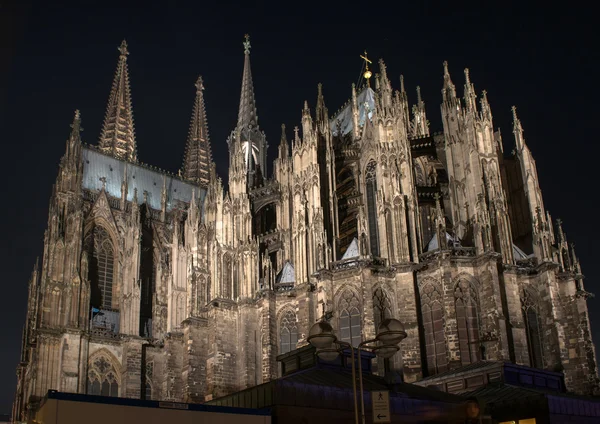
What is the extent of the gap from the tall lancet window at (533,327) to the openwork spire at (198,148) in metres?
42.7

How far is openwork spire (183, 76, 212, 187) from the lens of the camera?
77438 mm

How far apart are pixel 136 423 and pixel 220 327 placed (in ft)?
71.2

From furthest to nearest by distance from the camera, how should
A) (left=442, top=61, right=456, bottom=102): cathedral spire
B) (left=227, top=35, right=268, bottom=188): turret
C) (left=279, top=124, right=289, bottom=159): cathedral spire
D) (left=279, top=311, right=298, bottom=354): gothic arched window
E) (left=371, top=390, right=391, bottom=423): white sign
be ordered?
(left=227, top=35, right=268, bottom=188): turret → (left=279, top=124, right=289, bottom=159): cathedral spire → (left=442, top=61, right=456, bottom=102): cathedral spire → (left=279, top=311, right=298, bottom=354): gothic arched window → (left=371, top=390, right=391, bottom=423): white sign

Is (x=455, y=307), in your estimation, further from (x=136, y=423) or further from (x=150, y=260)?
(x=150, y=260)

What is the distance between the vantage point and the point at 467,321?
34750 mm

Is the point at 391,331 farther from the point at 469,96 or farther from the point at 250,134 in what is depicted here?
the point at 250,134

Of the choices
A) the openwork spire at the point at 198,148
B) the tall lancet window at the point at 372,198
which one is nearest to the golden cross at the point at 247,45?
the openwork spire at the point at 198,148

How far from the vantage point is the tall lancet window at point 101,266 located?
5478 centimetres

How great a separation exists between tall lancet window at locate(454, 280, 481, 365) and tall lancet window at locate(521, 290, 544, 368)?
3094 millimetres

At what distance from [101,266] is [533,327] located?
3482cm

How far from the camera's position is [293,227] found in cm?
4134

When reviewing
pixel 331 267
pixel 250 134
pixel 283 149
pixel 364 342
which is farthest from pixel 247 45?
pixel 364 342

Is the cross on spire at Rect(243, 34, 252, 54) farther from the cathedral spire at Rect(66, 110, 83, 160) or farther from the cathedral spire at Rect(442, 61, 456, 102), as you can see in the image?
the cathedral spire at Rect(442, 61, 456, 102)

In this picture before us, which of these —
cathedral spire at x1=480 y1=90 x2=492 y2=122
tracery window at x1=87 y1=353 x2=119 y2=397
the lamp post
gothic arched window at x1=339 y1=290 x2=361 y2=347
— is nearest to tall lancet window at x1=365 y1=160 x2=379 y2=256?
gothic arched window at x1=339 y1=290 x2=361 y2=347
